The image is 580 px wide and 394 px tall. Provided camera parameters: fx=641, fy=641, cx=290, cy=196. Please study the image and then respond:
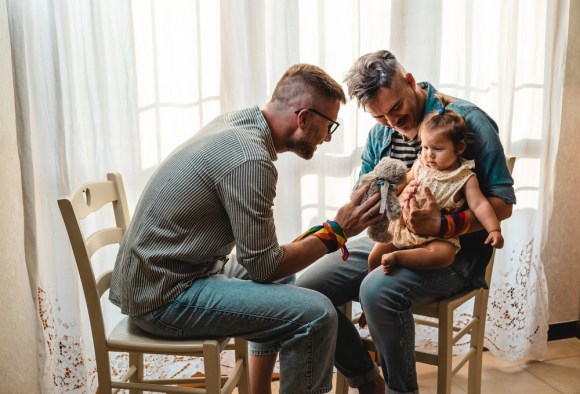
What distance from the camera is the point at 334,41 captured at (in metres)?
2.32

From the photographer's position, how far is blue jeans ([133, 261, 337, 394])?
5.12 feet

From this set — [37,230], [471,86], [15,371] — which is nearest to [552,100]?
[471,86]

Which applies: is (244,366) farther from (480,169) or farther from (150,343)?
(480,169)

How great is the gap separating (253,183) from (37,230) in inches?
39.4

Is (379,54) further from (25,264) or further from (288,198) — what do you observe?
(25,264)

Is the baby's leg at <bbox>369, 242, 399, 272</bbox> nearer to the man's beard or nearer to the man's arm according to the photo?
the man's arm

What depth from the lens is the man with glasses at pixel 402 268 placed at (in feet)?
6.08

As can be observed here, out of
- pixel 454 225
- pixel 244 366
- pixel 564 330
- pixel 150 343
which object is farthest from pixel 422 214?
pixel 564 330

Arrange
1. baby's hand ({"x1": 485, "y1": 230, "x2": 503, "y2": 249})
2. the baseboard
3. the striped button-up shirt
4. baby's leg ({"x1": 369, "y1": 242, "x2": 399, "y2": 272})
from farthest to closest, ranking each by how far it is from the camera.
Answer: the baseboard
baby's leg ({"x1": 369, "y1": 242, "x2": 399, "y2": 272})
baby's hand ({"x1": 485, "y1": 230, "x2": 503, "y2": 249})
the striped button-up shirt

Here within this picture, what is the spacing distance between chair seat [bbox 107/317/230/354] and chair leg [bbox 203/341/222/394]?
A: 0.02 metres

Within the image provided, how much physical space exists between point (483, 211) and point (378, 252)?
13.6 inches

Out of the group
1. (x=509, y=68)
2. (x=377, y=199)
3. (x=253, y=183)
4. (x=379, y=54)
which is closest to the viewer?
(x=253, y=183)

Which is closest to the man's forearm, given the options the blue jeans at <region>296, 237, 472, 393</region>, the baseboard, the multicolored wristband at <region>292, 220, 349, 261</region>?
the blue jeans at <region>296, 237, 472, 393</region>

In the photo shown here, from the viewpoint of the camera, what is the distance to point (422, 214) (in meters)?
Answer: 1.85
